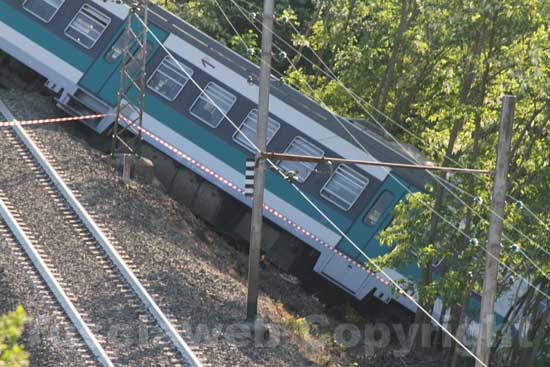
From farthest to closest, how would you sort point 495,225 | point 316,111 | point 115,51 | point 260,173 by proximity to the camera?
point 115,51
point 316,111
point 260,173
point 495,225

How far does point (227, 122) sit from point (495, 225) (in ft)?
30.7

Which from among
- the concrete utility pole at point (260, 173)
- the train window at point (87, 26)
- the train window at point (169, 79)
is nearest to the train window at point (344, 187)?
the train window at point (169, 79)

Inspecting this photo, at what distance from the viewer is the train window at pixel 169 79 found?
27.2m

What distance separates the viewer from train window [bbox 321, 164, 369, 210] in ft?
84.6

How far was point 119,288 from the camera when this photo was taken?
825 inches

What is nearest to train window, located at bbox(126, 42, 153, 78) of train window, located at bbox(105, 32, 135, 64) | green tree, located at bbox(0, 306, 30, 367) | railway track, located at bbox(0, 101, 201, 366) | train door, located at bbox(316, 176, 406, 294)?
train window, located at bbox(105, 32, 135, 64)

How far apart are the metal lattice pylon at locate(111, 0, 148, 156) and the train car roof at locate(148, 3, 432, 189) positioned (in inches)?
24.1

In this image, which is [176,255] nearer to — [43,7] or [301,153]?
[301,153]

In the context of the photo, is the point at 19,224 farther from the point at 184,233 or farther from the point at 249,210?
the point at 249,210

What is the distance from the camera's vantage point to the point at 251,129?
87.9ft

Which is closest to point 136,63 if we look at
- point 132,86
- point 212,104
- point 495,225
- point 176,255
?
point 132,86

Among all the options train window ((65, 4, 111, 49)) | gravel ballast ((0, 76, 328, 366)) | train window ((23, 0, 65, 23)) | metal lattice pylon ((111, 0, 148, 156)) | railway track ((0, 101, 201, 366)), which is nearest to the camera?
railway track ((0, 101, 201, 366))

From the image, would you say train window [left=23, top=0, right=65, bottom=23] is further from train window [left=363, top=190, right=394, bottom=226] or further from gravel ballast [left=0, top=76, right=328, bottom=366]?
train window [left=363, top=190, right=394, bottom=226]

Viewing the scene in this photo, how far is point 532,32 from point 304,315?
22.3 feet
